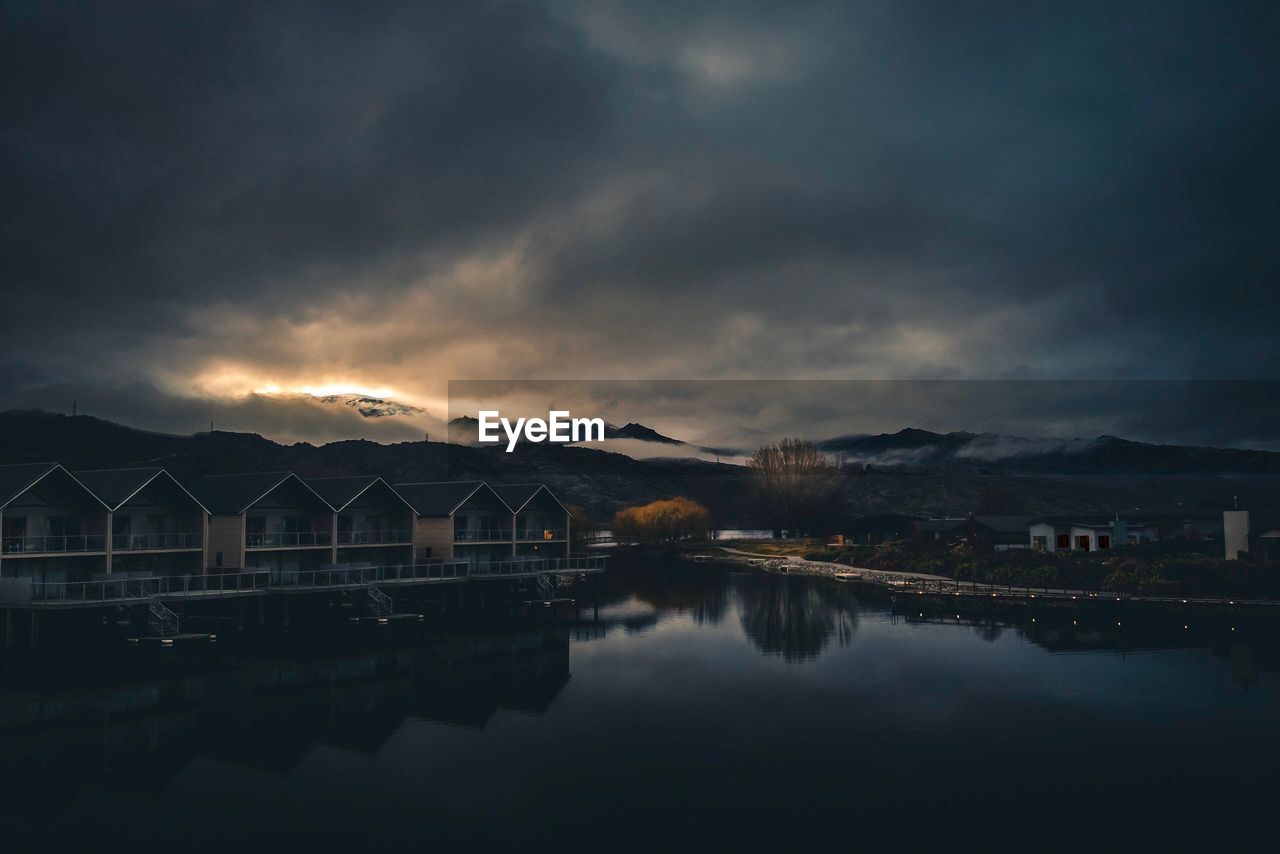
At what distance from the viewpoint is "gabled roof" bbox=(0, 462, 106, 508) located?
4819cm

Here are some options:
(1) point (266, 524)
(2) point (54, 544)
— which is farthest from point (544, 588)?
(2) point (54, 544)

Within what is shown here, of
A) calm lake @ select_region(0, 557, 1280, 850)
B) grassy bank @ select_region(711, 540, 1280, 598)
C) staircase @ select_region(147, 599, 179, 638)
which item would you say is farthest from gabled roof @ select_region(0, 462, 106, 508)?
grassy bank @ select_region(711, 540, 1280, 598)

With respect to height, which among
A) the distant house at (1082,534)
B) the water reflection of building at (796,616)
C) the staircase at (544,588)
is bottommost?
the water reflection of building at (796,616)

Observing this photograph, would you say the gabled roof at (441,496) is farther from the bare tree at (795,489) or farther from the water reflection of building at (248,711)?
the bare tree at (795,489)

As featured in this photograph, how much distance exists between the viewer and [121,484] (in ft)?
178

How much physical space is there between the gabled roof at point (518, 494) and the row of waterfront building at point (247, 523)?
14 cm

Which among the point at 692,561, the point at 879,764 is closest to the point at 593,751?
the point at 879,764

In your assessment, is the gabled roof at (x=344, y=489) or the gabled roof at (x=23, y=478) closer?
the gabled roof at (x=23, y=478)

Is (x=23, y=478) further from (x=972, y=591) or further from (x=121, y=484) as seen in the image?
(x=972, y=591)

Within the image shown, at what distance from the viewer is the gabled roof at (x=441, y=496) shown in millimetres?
68625

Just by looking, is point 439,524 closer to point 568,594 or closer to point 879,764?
point 568,594

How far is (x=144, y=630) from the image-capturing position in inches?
2002

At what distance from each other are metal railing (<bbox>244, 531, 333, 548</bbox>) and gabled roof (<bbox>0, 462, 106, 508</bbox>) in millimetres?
8997

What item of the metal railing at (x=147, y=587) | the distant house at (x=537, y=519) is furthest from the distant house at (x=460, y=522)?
the metal railing at (x=147, y=587)
